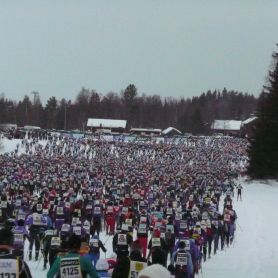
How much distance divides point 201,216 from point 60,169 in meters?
20.2

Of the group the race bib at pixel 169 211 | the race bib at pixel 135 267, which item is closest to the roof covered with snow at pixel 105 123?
the race bib at pixel 169 211

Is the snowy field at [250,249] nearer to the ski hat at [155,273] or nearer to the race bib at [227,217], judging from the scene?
the race bib at [227,217]

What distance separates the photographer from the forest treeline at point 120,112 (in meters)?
121

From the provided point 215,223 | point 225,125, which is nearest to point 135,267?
point 215,223

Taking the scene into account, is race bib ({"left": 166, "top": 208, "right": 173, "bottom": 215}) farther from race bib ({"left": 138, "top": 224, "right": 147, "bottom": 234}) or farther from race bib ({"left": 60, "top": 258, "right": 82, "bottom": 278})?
race bib ({"left": 60, "top": 258, "right": 82, "bottom": 278})

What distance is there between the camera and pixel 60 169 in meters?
37.4

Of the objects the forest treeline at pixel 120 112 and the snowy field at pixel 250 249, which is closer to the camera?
the snowy field at pixel 250 249

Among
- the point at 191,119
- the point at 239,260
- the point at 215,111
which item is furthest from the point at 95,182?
the point at 215,111

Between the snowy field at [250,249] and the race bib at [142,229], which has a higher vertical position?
the race bib at [142,229]

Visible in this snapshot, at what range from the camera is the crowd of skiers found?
7.34 meters

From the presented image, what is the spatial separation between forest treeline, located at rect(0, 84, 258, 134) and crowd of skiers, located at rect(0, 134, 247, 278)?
63.5 meters

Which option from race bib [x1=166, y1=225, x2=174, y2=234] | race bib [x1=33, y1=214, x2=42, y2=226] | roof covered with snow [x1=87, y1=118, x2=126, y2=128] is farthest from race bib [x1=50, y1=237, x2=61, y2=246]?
roof covered with snow [x1=87, y1=118, x2=126, y2=128]

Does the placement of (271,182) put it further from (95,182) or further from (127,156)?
(95,182)

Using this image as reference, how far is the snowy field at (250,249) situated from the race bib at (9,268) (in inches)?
278
